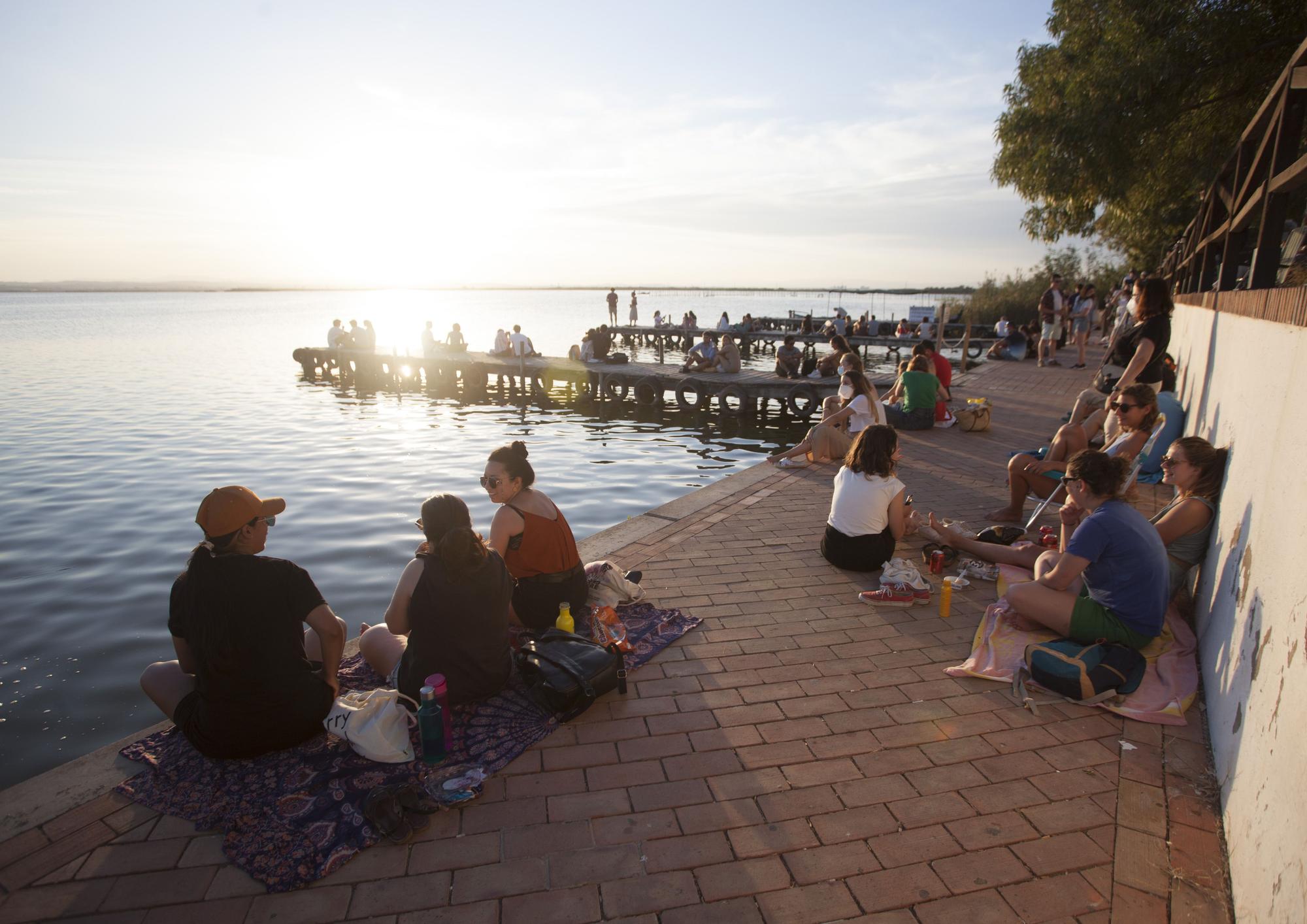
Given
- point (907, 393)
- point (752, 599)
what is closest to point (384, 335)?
point (907, 393)

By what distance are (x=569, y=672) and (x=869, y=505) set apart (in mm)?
2976

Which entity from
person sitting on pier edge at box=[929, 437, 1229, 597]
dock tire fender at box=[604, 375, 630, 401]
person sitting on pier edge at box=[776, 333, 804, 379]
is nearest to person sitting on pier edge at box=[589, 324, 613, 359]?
dock tire fender at box=[604, 375, 630, 401]

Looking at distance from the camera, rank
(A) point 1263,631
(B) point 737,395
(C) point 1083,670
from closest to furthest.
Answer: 1. (A) point 1263,631
2. (C) point 1083,670
3. (B) point 737,395

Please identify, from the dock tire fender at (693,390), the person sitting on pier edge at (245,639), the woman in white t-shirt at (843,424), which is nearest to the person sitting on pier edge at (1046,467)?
the woman in white t-shirt at (843,424)

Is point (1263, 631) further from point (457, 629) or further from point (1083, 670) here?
point (457, 629)

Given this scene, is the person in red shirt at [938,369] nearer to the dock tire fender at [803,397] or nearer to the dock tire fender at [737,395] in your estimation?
the dock tire fender at [803,397]

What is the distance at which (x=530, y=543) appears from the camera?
15.2 ft

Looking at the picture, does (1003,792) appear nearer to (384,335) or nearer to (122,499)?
(122,499)

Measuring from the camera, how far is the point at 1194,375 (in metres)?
8.98

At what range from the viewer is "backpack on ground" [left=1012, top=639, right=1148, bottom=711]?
3926mm

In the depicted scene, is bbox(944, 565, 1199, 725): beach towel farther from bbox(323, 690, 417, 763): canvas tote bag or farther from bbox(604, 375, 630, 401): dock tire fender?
bbox(604, 375, 630, 401): dock tire fender

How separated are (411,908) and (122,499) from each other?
11695 millimetres

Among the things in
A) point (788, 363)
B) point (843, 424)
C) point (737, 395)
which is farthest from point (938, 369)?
point (737, 395)

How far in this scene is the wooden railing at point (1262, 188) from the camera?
6.04 metres
